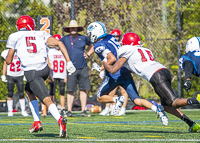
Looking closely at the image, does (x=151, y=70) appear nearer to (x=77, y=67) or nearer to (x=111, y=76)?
(x=111, y=76)

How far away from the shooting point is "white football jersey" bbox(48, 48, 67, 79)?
10.5 meters

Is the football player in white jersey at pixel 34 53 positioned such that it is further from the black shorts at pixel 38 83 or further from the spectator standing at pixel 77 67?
the spectator standing at pixel 77 67

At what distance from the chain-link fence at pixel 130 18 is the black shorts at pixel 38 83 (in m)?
7.31

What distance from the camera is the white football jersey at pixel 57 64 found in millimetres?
10523

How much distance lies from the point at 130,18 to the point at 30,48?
8551mm

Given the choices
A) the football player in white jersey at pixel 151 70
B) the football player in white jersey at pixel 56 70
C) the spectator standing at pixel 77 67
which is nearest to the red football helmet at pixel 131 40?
the football player in white jersey at pixel 151 70

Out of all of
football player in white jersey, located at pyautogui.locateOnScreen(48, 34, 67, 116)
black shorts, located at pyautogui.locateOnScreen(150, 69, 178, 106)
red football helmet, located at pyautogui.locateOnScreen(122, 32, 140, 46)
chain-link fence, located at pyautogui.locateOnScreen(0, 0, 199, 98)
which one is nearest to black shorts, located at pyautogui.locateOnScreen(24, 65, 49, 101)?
red football helmet, located at pyautogui.locateOnScreen(122, 32, 140, 46)

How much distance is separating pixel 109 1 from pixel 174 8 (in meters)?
2.18

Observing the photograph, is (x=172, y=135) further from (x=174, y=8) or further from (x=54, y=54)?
(x=174, y=8)

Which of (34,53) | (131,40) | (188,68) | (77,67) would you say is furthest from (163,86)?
(77,67)

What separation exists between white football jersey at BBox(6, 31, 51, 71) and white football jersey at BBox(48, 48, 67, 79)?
16.0 ft

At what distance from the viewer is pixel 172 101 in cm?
541

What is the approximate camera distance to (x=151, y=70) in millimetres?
5520

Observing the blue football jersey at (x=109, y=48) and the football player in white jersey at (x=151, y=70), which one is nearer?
the football player in white jersey at (x=151, y=70)
